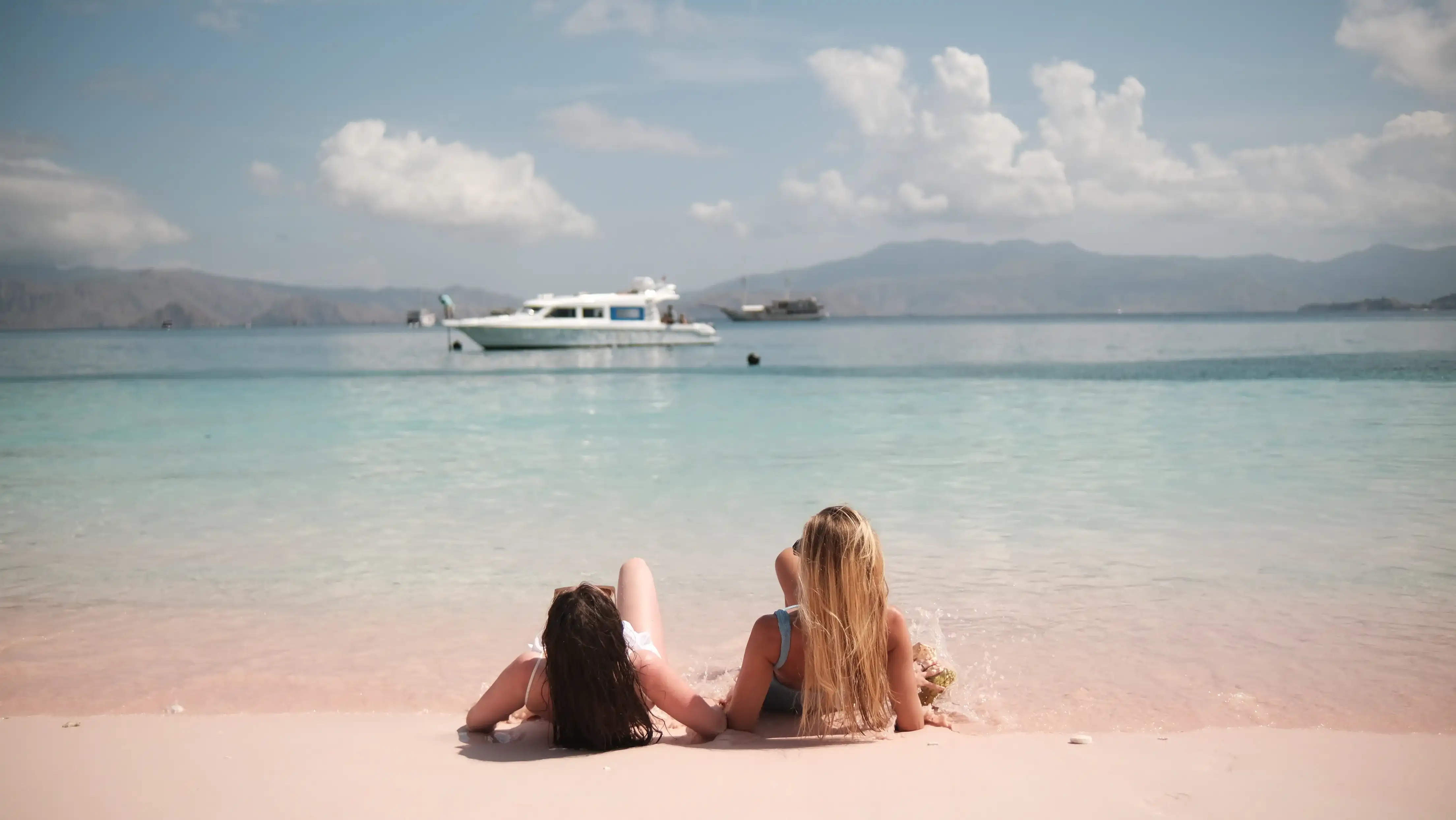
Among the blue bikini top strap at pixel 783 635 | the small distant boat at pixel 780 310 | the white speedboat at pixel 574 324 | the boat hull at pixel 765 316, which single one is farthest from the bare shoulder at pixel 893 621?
the small distant boat at pixel 780 310

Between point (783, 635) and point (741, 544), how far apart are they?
14.0 ft

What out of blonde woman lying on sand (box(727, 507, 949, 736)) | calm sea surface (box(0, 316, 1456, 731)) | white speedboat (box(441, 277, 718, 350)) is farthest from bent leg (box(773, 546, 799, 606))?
white speedboat (box(441, 277, 718, 350))

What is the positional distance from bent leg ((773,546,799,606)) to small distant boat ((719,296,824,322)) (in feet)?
602

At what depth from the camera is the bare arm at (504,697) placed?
3646 mm

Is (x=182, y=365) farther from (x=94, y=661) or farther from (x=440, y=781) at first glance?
(x=440, y=781)

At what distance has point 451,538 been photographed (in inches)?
325

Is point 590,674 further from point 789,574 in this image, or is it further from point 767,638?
point 789,574

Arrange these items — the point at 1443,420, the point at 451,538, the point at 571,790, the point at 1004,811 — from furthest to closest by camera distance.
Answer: the point at 1443,420, the point at 451,538, the point at 571,790, the point at 1004,811

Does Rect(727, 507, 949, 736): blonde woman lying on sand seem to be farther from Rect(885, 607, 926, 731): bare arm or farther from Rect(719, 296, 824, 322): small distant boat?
Rect(719, 296, 824, 322): small distant boat

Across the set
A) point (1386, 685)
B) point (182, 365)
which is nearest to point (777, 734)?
point (1386, 685)

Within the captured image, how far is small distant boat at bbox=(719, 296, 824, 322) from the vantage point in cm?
18950

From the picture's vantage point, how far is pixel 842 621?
135 inches

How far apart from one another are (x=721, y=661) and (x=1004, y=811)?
2414 millimetres

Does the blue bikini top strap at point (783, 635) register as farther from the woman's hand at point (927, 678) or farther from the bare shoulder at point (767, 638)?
the woman's hand at point (927, 678)
